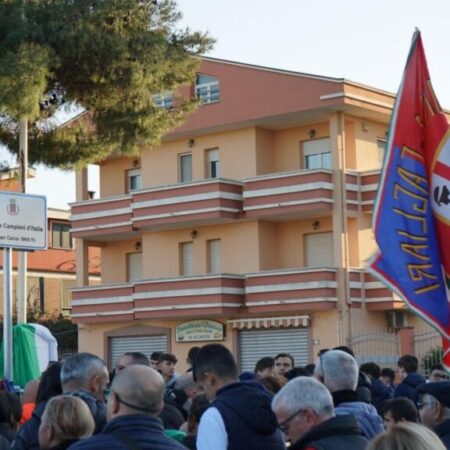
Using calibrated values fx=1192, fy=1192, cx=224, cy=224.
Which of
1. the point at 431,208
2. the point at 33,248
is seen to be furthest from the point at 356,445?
the point at 33,248

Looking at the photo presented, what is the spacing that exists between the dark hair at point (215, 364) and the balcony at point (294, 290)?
86.5 ft

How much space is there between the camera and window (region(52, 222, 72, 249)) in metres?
53.8

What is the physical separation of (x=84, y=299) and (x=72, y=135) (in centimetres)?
1607

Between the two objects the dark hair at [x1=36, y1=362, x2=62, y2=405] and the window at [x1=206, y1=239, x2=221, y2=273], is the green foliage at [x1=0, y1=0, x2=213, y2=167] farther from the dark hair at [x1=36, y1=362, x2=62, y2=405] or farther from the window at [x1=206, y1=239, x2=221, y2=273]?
the dark hair at [x1=36, y1=362, x2=62, y2=405]

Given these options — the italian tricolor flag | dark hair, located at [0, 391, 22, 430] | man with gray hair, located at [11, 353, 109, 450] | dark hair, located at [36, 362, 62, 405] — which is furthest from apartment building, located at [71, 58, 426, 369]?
man with gray hair, located at [11, 353, 109, 450]

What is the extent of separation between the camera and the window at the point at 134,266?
130 ft

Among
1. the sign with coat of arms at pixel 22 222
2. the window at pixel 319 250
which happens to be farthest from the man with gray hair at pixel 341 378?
the window at pixel 319 250

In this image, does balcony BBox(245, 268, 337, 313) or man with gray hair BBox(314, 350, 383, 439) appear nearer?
man with gray hair BBox(314, 350, 383, 439)

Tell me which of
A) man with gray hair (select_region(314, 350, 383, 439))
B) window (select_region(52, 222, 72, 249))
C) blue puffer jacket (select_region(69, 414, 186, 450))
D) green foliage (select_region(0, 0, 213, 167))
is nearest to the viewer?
blue puffer jacket (select_region(69, 414, 186, 450))

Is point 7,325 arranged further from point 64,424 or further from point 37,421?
point 64,424

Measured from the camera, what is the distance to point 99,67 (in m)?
22.7

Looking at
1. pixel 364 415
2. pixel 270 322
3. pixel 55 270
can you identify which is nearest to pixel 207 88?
pixel 270 322

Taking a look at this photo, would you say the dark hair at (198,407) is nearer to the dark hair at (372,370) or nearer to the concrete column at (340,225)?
the dark hair at (372,370)

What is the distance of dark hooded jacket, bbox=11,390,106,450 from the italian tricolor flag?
20.3 ft
